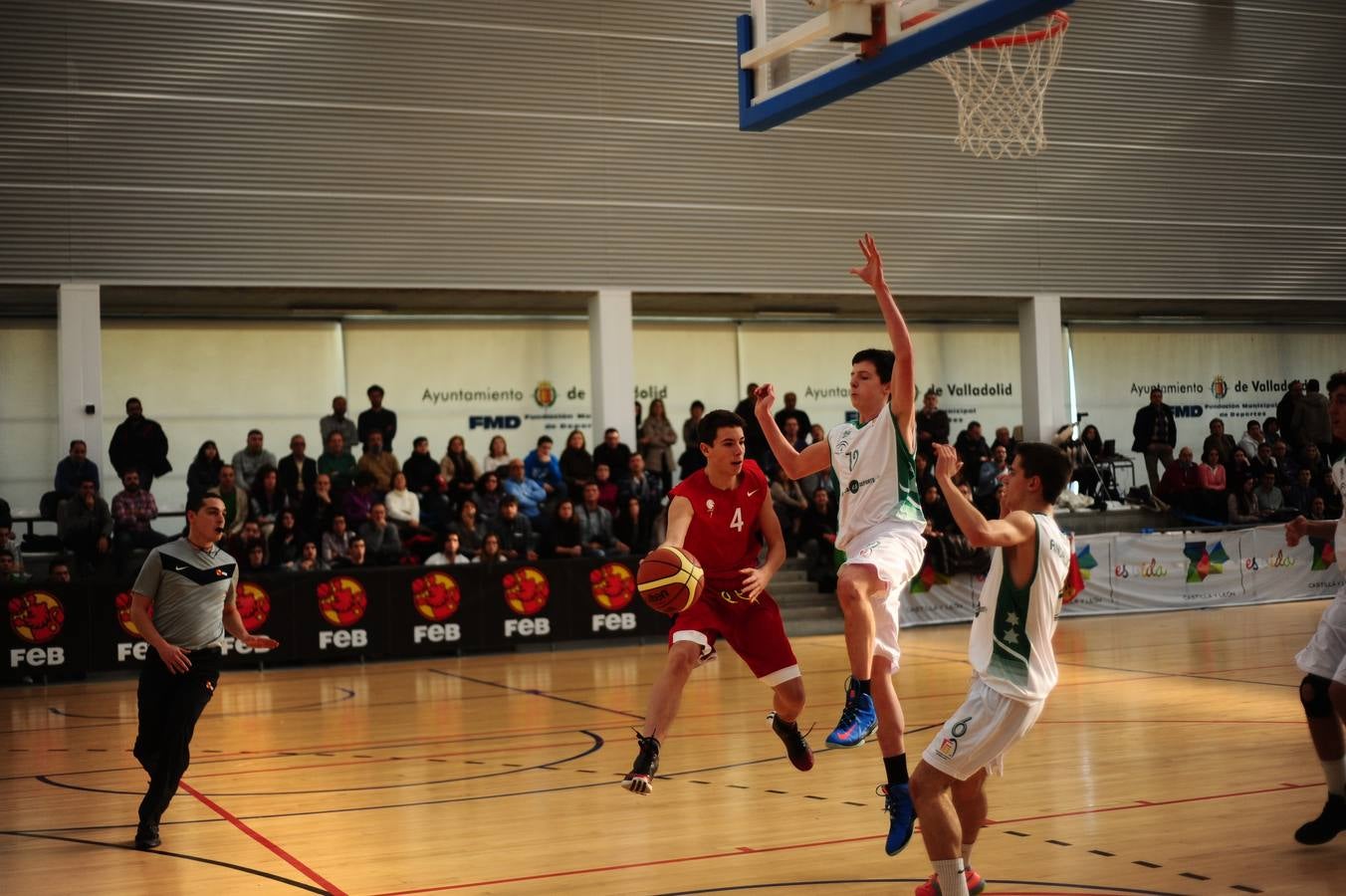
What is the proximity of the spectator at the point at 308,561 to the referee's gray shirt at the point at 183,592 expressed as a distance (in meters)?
8.92

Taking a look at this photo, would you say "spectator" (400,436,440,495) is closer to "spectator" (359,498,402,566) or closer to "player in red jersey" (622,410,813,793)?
"spectator" (359,498,402,566)

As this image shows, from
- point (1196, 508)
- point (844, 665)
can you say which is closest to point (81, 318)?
point (844, 665)

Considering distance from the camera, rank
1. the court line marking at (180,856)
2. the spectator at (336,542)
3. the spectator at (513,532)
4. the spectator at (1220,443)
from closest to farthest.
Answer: the court line marking at (180,856), the spectator at (336,542), the spectator at (513,532), the spectator at (1220,443)

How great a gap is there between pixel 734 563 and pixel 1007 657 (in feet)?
6.75

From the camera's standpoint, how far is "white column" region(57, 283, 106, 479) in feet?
61.1

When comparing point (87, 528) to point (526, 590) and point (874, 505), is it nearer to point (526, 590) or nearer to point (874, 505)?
point (526, 590)

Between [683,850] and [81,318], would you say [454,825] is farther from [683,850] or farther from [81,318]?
[81,318]

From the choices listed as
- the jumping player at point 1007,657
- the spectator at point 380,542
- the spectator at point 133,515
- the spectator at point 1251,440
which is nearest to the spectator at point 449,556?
the spectator at point 380,542

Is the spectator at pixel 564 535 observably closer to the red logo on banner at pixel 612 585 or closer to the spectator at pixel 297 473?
the red logo on banner at pixel 612 585

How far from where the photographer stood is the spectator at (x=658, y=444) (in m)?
20.4

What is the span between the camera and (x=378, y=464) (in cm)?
1859

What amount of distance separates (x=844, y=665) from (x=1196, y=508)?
10.2 metres

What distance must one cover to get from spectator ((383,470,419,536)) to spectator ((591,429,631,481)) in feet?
8.66

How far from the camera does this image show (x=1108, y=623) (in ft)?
58.9
